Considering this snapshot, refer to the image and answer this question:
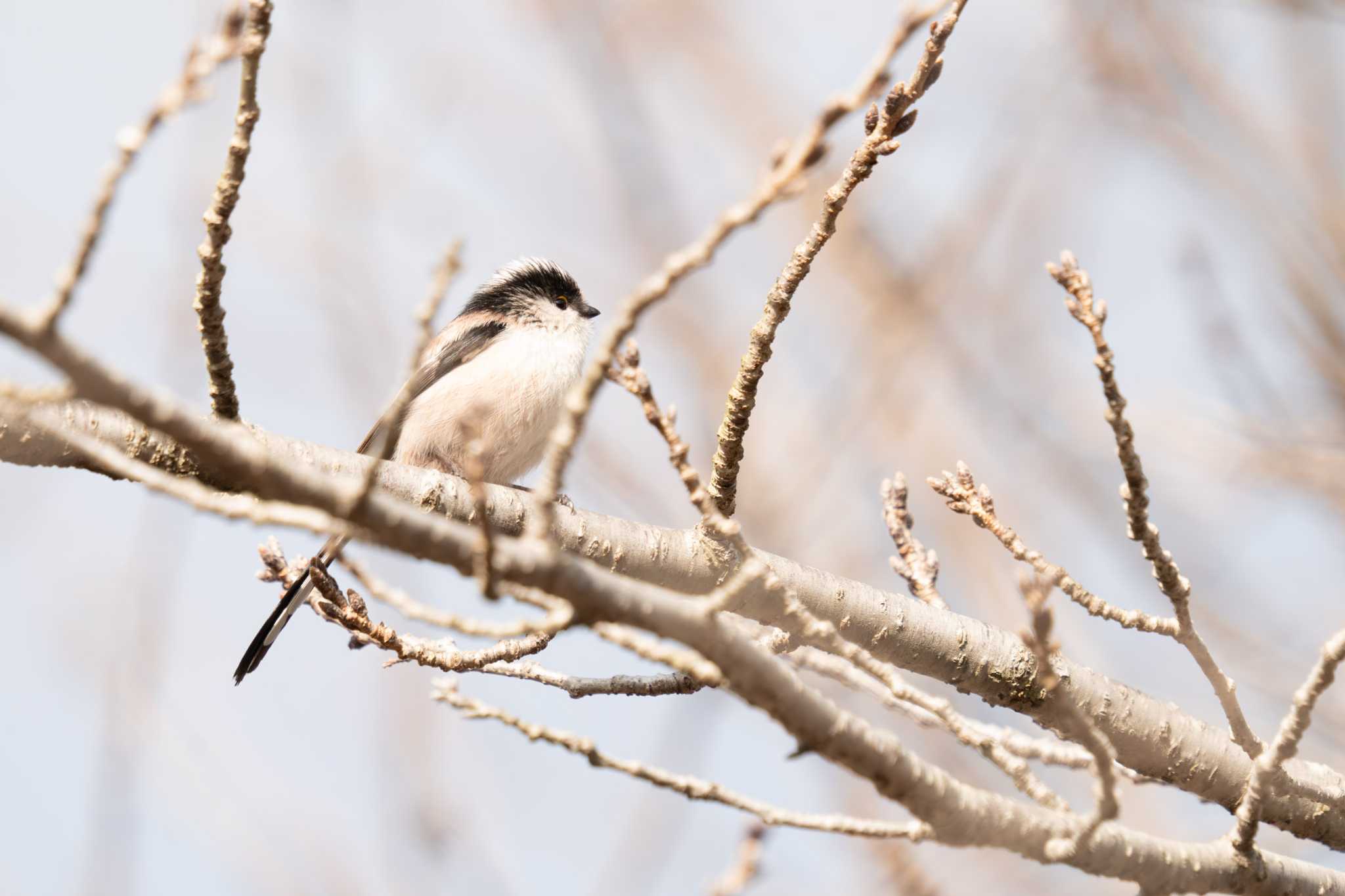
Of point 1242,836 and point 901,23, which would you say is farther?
point 1242,836

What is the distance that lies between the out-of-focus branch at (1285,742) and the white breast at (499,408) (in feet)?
10.3

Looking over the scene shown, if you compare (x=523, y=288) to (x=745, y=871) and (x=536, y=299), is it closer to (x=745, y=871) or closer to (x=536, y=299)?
(x=536, y=299)

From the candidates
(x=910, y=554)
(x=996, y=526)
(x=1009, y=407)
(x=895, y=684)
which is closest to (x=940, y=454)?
(x=1009, y=407)

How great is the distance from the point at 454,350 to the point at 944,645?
324cm

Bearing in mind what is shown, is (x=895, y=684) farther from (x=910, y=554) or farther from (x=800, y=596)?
(x=910, y=554)

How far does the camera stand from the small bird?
5.03 meters

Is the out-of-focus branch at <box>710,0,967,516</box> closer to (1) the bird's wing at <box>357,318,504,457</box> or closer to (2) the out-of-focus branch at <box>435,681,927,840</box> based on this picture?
(2) the out-of-focus branch at <box>435,681,927,840</box>

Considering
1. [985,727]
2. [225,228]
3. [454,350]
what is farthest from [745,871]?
[454,350]

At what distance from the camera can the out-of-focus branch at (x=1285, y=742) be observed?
2.17m

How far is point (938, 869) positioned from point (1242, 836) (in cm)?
494

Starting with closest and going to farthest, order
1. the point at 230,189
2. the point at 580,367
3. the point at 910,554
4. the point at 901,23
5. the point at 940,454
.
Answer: the point at 901,23 < the point at 230,189 < the point at 910,554 < the point at 580,367 < the point at 940,454

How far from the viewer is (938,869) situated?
7.16m

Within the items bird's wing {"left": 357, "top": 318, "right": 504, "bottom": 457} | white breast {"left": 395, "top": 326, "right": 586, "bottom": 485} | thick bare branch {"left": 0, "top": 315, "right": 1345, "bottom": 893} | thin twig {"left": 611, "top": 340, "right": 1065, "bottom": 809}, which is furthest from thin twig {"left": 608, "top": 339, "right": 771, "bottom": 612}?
bird's wing {"left": 357, "top": 318, "right": 504, "bottom": 457}

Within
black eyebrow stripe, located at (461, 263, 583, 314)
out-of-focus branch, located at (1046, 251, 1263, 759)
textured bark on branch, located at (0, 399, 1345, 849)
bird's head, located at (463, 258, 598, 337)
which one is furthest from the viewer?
black eyebrow stripe, located at (461, 263, 583, 314)
